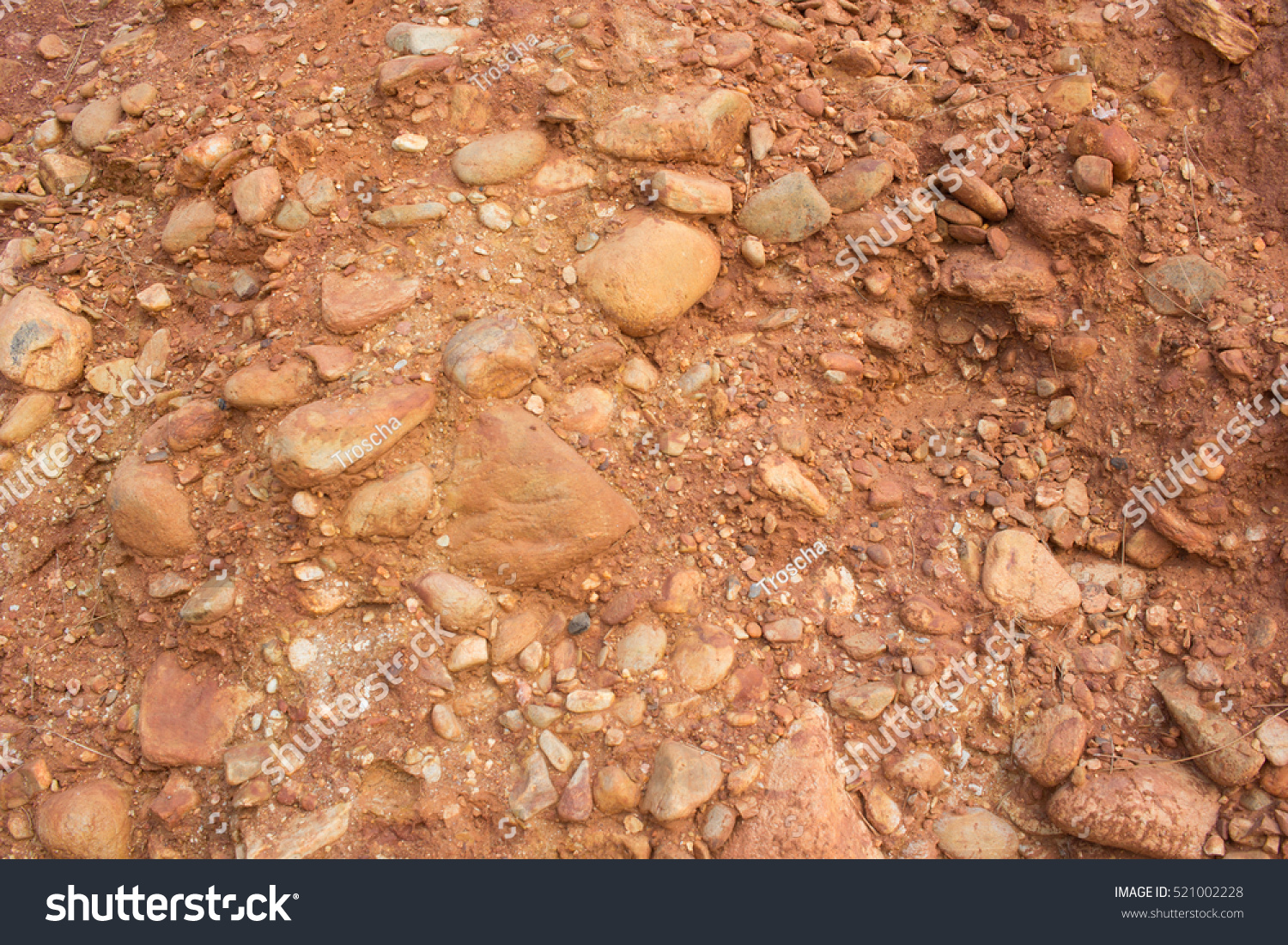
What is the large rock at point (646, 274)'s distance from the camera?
11.3 feet

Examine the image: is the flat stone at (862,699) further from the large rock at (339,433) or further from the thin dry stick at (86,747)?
the thin dry stick at (86,747)

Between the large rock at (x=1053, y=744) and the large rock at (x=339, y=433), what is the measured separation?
2.59 metres

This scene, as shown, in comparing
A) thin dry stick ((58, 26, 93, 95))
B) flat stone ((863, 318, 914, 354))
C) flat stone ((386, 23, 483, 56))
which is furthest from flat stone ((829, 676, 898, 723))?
thin dry stick ((58, 26, 93, 95))

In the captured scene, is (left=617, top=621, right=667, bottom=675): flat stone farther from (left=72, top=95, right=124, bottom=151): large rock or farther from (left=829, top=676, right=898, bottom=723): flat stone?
(left=72, top=95, right=124, bottom=151): large rock

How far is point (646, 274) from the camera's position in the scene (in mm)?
3445

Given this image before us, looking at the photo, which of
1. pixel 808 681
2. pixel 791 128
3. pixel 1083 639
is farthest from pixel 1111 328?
pixel 808 681

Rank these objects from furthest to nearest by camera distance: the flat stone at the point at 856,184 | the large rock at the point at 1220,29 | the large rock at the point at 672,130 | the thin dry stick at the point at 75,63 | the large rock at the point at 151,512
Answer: the thin dry stick at the point at 75,63
the large rock at the point at 1220,29
the flat stone at the point at 856,184
the large rock at the point at 672,130
the large rock at the point at 151,512

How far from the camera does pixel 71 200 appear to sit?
4.04 m

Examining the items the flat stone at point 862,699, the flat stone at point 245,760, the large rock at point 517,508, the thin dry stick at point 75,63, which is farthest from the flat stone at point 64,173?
the flat stone at point 862,699

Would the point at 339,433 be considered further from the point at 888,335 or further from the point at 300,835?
the point at 888,335

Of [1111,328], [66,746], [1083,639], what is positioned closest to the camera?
[66,746]

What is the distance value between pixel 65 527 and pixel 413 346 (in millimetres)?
1656

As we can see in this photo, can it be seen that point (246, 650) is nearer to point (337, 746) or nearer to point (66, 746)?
point (337, 746)

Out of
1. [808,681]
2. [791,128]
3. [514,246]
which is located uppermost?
[791,128]
